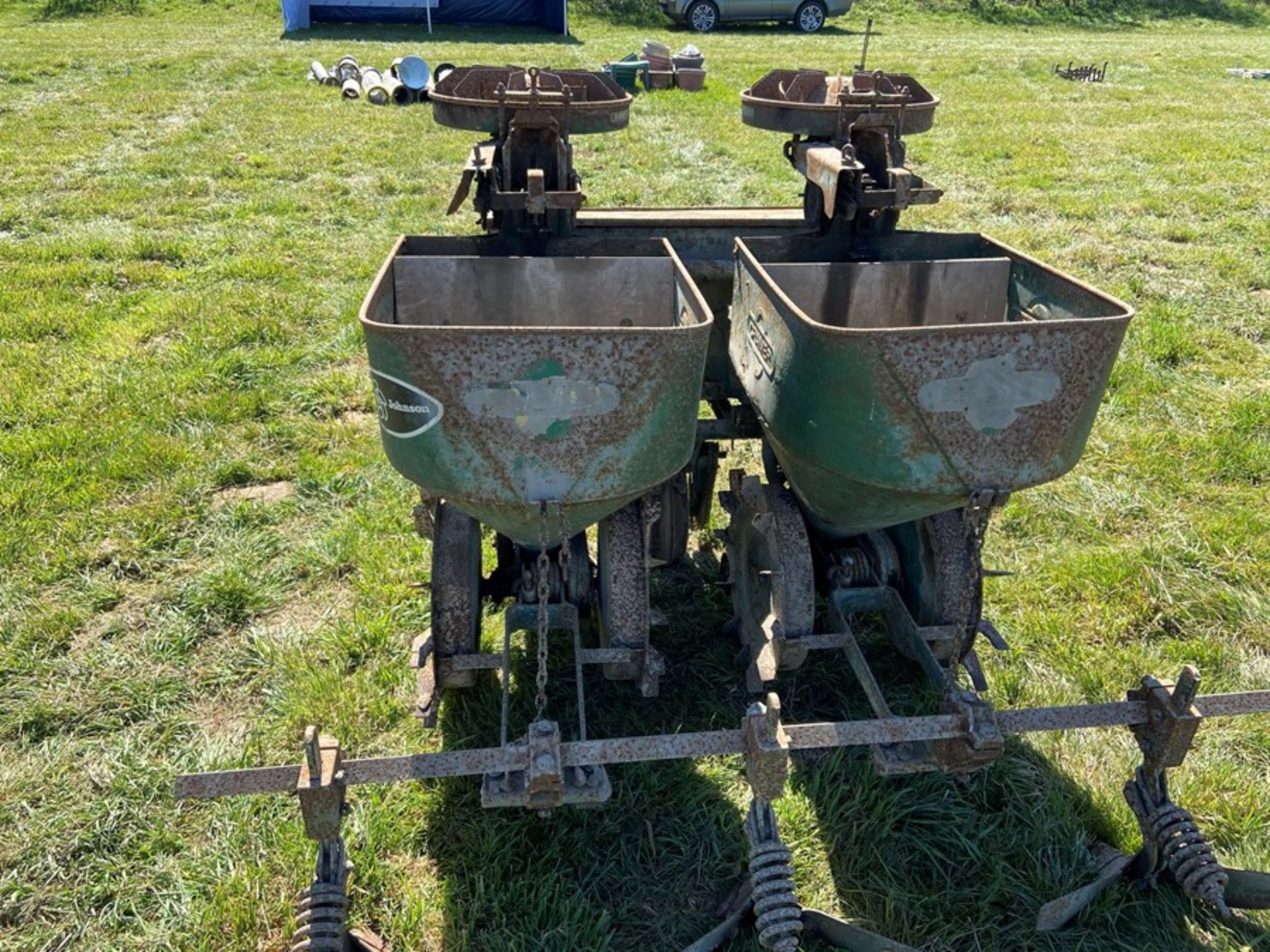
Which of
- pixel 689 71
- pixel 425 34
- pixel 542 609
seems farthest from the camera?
pixel 425 34

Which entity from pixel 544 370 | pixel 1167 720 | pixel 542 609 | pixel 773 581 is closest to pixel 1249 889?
pixel 1167 720

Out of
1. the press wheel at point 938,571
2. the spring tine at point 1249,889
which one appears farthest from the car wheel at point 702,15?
the spring tine at point 1249,889

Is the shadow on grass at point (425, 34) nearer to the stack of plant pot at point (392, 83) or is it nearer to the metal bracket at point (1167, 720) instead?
the stack of plant pot at point (392, 83)

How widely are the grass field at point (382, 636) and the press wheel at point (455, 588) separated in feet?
1.29

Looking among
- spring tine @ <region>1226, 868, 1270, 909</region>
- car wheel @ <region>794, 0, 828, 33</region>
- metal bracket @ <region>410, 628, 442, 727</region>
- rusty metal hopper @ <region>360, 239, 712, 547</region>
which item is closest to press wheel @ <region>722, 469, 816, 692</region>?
rusty metal hopper @ <region>360, 239, 712, 547</region>

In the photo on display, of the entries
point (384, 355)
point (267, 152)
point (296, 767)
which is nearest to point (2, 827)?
point (296, 767)

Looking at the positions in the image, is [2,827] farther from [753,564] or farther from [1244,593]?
[1244,593]

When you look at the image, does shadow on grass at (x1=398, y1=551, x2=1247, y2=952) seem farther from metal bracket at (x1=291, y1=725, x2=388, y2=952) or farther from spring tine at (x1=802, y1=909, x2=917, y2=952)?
metal bracket at (x1=291, y1=725, x2=388, y2=952)

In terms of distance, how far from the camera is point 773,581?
3.02 m

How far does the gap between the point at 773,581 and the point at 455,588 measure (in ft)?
3.38

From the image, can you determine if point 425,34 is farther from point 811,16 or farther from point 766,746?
point 766,746

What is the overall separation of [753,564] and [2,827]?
2.52 m

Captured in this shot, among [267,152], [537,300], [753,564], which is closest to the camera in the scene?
[537,300]

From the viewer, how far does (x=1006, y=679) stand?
335 centimetres
